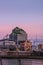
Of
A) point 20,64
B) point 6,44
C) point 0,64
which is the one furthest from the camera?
point 6,44

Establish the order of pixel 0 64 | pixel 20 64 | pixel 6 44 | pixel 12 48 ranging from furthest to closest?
pixel 6 44, pixel 12 48, pixel 20 64, pixel 0 64

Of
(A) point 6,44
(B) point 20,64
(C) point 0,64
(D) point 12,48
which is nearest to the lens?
(C) point 0,64

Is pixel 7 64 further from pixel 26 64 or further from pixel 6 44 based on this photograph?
pixel 6 44

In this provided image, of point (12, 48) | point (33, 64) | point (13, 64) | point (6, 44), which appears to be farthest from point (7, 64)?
point (6, 44)

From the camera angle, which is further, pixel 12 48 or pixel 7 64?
pixel 12 48

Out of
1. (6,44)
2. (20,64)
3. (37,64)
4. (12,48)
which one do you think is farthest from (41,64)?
(6,44)

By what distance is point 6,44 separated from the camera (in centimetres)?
2122

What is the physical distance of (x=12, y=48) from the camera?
19125mm

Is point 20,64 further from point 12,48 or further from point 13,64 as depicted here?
point 12,48

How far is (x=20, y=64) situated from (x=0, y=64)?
0.89 metres

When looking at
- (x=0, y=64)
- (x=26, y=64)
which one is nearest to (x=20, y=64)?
(x=26, y=64)

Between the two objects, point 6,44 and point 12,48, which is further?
point 6,44

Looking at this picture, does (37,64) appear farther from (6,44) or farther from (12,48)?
(6,44)

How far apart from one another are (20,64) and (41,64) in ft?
2.92
